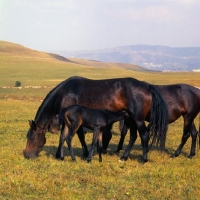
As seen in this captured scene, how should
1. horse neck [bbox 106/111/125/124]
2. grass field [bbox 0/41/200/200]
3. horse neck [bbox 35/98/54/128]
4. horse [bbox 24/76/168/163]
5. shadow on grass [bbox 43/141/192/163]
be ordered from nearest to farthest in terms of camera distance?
1. grass field [bbox 0/41/200/200]
2. horse neck [bbox 106/111/125/124]
3. horse [bbox 24/76/168/163]
4. horse neck [bbox 35/98/54/128]
5. shadow on grass [bbox 43/141/192/163]

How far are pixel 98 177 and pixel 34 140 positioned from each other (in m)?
2.79

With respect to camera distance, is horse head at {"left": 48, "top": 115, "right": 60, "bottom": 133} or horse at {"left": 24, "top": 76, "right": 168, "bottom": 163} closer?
horse at {"left": 24, "top": 76, "right": 168, "bottom": 163}

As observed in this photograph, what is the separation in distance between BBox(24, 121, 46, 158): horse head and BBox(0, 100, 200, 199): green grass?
0.76ft

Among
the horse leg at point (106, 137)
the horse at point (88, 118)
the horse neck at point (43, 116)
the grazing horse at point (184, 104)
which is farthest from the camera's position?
the horse leg at point (106, 137)

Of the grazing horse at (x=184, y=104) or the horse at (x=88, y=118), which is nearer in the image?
the horse at (x=88, y=118)

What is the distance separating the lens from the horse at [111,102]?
9.40 metres

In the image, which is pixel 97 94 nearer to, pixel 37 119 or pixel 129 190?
pixel 37 119

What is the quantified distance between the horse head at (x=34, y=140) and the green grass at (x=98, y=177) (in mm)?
232

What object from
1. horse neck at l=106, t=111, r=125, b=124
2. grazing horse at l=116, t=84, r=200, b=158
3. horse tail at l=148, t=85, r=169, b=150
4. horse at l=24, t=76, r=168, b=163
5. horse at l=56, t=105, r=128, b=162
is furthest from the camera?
grazing horse at l=116, t=84, r=200, b=158

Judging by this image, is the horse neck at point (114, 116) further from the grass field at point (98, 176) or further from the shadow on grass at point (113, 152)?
the shadow on grass at point (113, 152)

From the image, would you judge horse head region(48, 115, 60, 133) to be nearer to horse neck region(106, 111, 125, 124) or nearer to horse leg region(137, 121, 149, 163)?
horse neck region(106, 111, 125, 124)

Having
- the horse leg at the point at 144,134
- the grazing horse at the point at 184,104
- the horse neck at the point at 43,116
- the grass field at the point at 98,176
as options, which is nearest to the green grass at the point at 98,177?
the grass field at the point at 98,176

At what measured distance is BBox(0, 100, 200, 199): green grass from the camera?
6.64 meters

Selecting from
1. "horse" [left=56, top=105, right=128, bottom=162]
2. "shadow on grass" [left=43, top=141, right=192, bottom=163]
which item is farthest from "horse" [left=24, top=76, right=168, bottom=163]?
"shadow on grass" [left=43, top=141, right=192, bottom=163]
